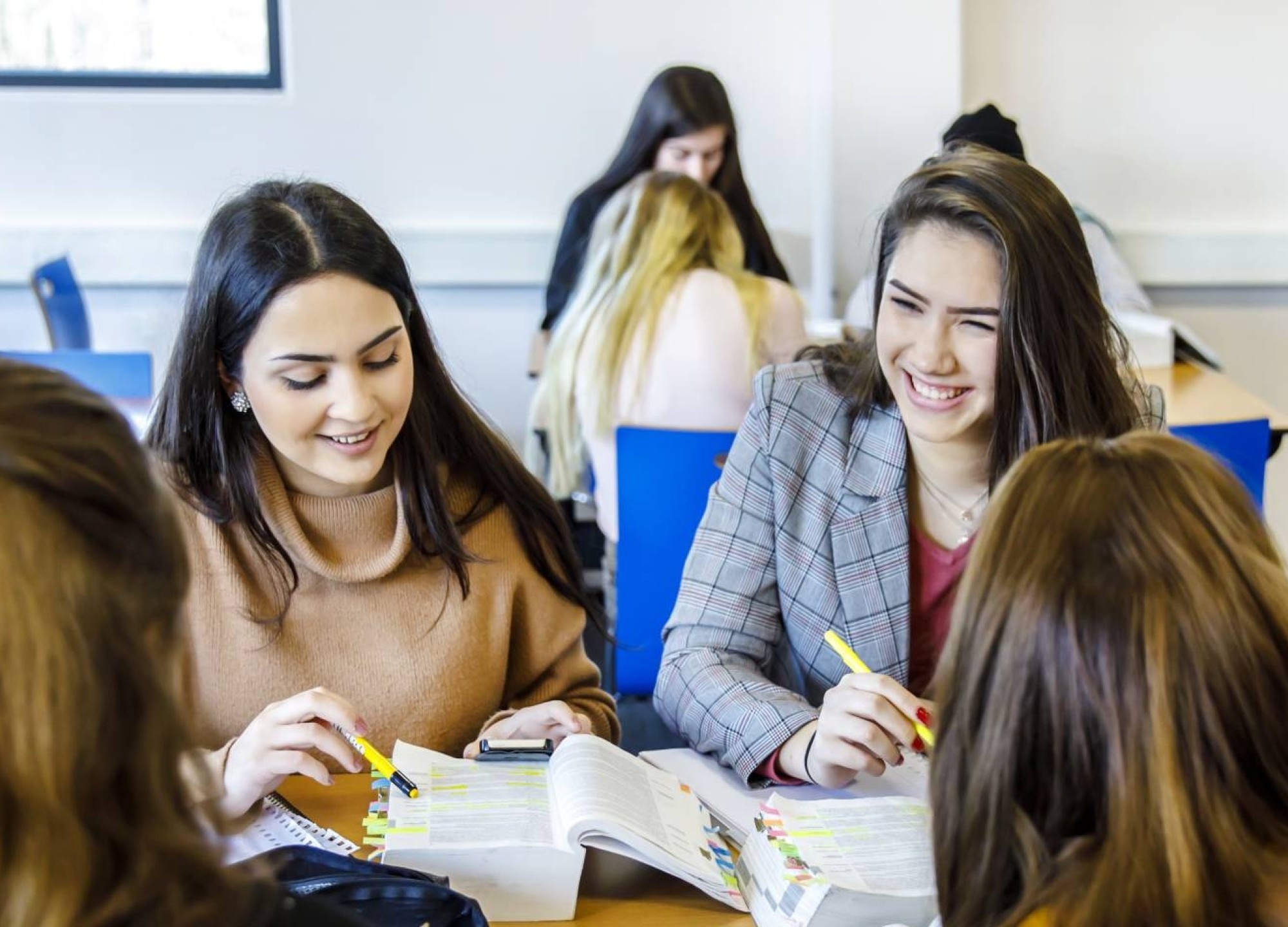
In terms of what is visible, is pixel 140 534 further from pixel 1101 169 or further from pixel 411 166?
pixel 1101 169

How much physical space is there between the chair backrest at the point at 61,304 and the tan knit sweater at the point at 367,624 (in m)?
2.16

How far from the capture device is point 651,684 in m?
2.37

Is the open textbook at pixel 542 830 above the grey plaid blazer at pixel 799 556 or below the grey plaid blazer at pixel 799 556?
below

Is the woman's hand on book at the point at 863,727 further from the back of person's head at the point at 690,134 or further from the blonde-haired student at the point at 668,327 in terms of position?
the back of person's head at the point at 690,134

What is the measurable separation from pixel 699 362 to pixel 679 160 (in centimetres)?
133

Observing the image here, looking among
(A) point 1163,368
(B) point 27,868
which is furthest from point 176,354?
(A) point 1163,368

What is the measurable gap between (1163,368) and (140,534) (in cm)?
310

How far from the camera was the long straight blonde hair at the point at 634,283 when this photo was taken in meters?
2.90

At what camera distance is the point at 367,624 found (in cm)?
171

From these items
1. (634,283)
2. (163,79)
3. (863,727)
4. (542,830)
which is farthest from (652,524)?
(163,79)

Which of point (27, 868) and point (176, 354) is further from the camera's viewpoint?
point (176, 354)

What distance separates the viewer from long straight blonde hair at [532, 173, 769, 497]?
2896 millimetres

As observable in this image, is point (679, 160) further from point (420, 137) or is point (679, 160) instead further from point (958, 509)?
point (958, 509)

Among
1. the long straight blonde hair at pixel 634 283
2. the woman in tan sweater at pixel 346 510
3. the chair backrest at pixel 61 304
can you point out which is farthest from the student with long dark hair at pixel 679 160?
the woman in tan sweater at pixel 346 510
